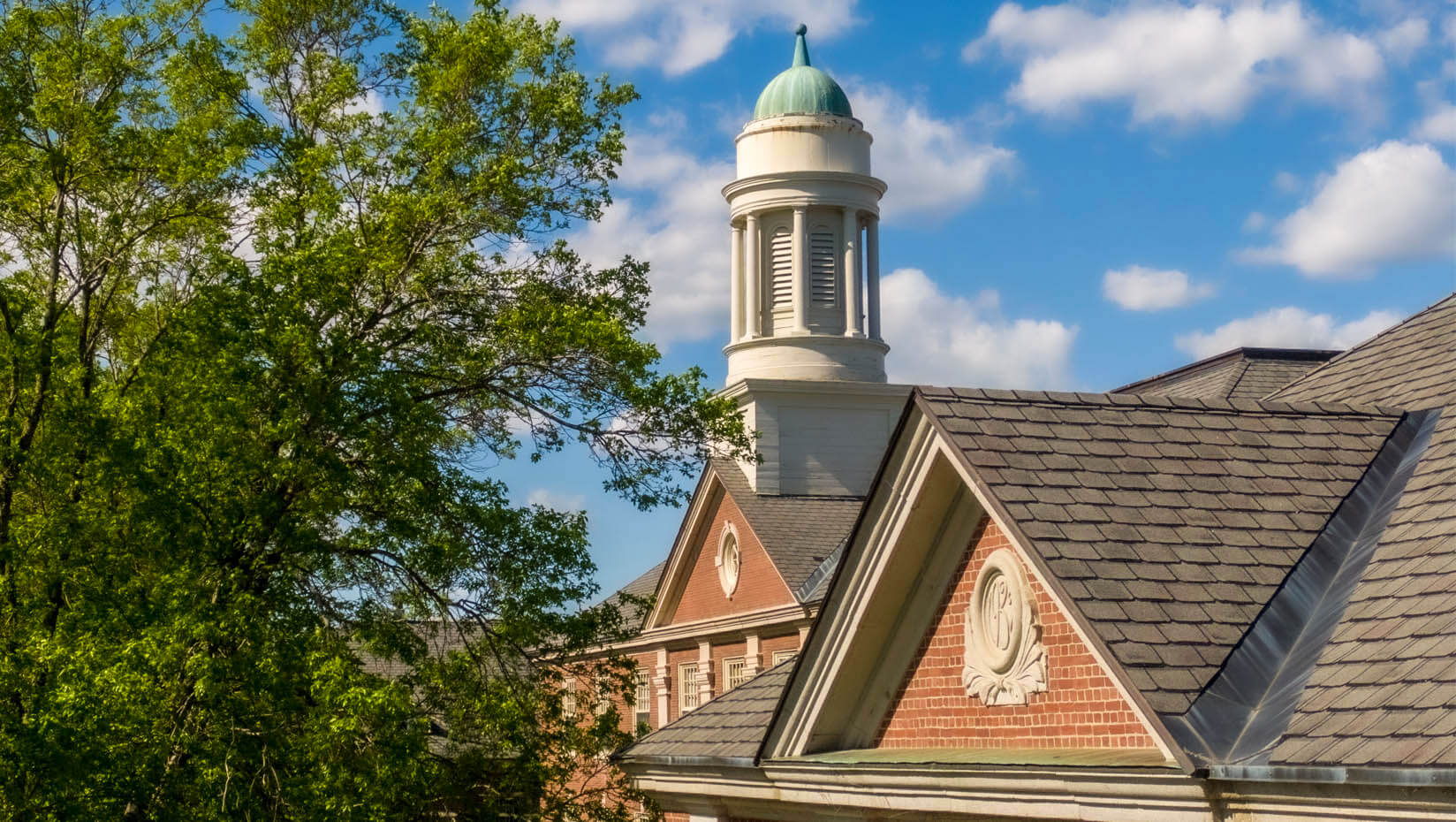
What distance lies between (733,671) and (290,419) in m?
20.1

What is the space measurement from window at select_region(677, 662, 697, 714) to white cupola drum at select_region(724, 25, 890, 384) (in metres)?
6.66

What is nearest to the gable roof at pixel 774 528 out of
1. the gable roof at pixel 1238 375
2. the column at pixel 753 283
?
the column at pixel 753 283

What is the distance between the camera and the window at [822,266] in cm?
3800

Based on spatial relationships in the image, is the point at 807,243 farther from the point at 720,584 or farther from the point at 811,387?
the point at 720,584

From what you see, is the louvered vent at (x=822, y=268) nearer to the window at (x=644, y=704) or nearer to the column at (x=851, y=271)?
the column at (x=851, y=271)

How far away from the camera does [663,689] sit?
124 feet

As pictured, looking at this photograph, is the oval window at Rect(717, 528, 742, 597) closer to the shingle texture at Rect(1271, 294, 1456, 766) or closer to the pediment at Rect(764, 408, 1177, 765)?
the pediment at Rect(764, 408, 1177, 765)

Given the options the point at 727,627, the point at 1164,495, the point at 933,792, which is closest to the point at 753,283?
the point at 727,627

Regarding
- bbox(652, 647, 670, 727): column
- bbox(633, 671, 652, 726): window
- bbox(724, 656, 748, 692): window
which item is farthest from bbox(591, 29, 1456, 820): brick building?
bbox(633, 671, 652, 726): window

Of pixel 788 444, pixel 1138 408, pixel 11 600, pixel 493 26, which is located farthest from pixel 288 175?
pixel 788 444

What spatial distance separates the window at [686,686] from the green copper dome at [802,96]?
13.0 m

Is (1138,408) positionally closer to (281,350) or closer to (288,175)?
(281,350)

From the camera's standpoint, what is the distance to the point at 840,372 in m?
37.6

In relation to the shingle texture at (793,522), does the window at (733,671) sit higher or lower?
lower
